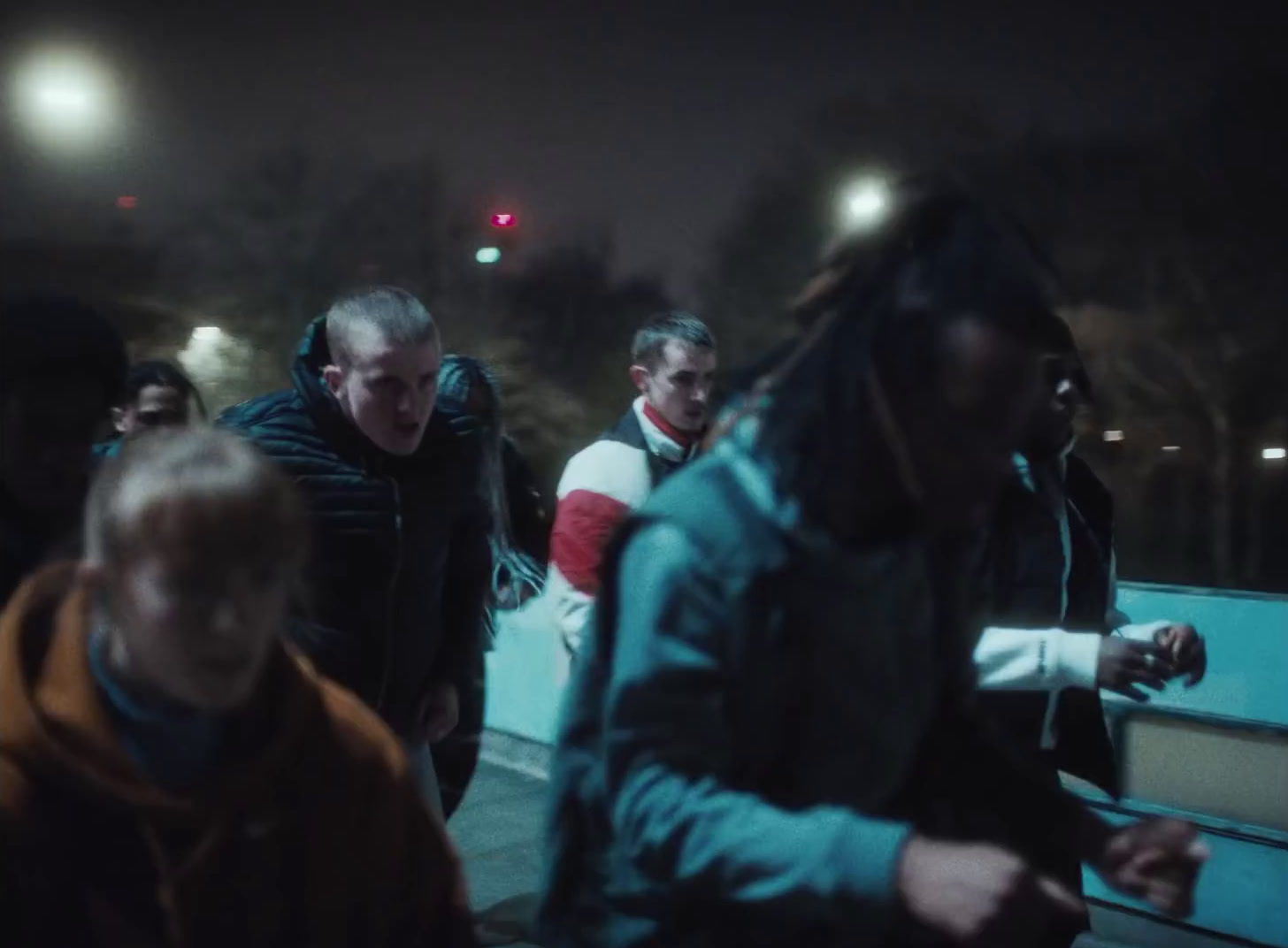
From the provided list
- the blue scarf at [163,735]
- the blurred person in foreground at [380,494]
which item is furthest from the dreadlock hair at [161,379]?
the blue scarf at [163,735]

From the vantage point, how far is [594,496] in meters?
3.95

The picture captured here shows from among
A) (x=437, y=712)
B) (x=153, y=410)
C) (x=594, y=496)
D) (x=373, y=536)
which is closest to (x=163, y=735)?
(x=373, y=536)

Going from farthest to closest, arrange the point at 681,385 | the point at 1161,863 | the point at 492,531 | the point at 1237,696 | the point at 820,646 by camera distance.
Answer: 1. the point at 492,531
2. the point at 681,385
3. the point at 1237,696
4. the point at 1161,863
5. the point at 820,646

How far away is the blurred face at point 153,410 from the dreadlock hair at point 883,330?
350 cm

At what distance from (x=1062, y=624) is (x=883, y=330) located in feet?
5.78

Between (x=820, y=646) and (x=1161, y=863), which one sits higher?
(x=820, y=646)

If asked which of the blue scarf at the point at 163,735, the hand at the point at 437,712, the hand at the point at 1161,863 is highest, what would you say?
the blue scarf at the point at 163,735

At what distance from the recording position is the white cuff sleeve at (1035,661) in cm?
281

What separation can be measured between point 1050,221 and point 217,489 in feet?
50.4

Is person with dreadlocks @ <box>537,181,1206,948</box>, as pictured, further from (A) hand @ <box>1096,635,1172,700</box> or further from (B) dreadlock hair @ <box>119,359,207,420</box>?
(B) dreadlock hair @ <box>119,359,207,420</box>

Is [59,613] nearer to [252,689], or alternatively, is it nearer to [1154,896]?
[252,689]

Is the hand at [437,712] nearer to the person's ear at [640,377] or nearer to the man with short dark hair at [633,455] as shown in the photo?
the man with short dark hair at [633,455]

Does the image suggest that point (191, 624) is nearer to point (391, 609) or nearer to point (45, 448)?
point (45, 448)

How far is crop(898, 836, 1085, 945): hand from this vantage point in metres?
1.38
